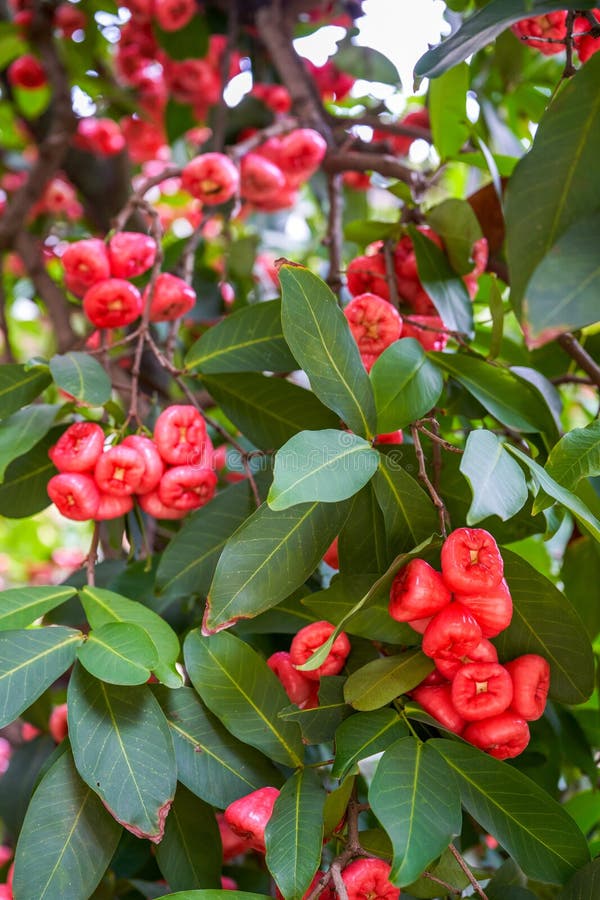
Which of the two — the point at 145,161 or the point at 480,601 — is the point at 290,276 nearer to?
the point at 480,601

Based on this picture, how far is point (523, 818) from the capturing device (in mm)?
647

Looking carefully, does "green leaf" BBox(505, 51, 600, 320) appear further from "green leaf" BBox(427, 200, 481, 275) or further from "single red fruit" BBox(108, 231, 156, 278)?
"single red fruit" BBox(108, 231, 156, 278)

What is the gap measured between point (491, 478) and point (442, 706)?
0.73 feet

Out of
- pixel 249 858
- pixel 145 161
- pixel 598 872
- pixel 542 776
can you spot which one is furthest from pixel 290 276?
pixel 145 161

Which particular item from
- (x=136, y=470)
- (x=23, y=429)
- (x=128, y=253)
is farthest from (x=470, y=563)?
(x=128, y=253)

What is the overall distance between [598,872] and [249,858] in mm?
640

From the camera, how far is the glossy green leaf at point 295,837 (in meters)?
0.59

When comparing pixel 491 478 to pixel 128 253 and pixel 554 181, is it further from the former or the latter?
pixel 128 253

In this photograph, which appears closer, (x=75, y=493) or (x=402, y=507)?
(x=402, y=507)

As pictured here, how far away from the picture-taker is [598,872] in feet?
2.02

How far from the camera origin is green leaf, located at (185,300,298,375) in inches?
33.8

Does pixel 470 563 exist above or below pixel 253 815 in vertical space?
above

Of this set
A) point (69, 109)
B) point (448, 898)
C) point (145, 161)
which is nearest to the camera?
point (448, 898)

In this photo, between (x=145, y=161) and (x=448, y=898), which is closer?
(x=448, y=898)
